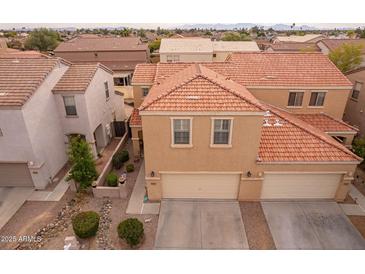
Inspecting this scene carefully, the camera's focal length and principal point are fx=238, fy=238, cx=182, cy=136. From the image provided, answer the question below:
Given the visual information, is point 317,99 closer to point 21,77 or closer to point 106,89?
point 106,89

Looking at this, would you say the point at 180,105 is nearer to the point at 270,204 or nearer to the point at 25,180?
the point at 270,204

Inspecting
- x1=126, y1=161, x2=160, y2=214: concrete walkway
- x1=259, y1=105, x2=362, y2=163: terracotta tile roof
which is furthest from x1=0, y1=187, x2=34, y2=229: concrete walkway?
x1=259, y1=105, x2=362, y2=163: terracotta tile roof

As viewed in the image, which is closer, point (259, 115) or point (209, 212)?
point (259, 115)

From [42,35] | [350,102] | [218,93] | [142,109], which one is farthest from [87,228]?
[42,35]

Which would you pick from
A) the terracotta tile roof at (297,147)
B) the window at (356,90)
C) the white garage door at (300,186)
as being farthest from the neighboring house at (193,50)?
the white garage door at (300,186)

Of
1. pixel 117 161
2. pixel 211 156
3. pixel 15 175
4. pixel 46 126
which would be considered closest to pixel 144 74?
pixel 117 161

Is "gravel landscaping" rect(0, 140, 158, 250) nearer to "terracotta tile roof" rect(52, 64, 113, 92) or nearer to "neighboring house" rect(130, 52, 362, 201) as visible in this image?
"neighboring house" rect(130, 52, 362, 201)
